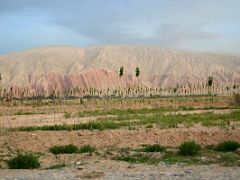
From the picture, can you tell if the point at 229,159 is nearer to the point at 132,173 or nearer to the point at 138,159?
the point at 138,159

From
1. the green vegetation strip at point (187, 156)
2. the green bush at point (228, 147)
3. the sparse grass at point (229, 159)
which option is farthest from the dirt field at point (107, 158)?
the green bush at point (228, 147)

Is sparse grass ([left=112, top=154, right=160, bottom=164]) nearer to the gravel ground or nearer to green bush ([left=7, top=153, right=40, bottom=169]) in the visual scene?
the gravel ground

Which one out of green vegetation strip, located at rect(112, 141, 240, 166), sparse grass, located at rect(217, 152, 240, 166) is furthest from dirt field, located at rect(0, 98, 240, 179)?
sparse grass, located at rect(217, 152, 240, 166)

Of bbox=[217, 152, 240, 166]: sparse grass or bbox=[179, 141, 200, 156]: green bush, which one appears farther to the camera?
bbox=[179, 141, 200, 156]: green bush

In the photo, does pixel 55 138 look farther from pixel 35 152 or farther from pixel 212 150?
pixel 212 150

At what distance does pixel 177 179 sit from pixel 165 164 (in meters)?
3.50

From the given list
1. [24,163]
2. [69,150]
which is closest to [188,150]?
[69,150]

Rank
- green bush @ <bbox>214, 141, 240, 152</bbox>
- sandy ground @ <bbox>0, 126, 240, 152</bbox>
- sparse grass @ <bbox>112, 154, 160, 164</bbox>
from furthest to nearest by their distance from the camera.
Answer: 1. sandy ground @ <bbox>0, 126, 240, 152</bbox>
2. green bush @ <bbox>214, 141, 240, 152</bbox>
3. sparse grass @ <bbox>112, 154, 160, 164</bbox>

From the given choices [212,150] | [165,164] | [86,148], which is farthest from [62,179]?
[212,150]

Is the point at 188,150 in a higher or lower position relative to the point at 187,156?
higher

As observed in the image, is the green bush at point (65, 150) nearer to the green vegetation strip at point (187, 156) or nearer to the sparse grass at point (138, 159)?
the green vegetation strip at point (187, 156)

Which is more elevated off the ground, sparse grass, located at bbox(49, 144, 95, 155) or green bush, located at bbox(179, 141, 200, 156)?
green bush, located at bbox(179, 141, 200, 156)

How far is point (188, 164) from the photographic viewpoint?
52.4 ft

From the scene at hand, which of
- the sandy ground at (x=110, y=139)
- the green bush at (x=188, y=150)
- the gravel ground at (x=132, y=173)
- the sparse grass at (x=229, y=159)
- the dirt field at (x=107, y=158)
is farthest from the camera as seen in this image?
the sandy ground at (x=110, y=139)
